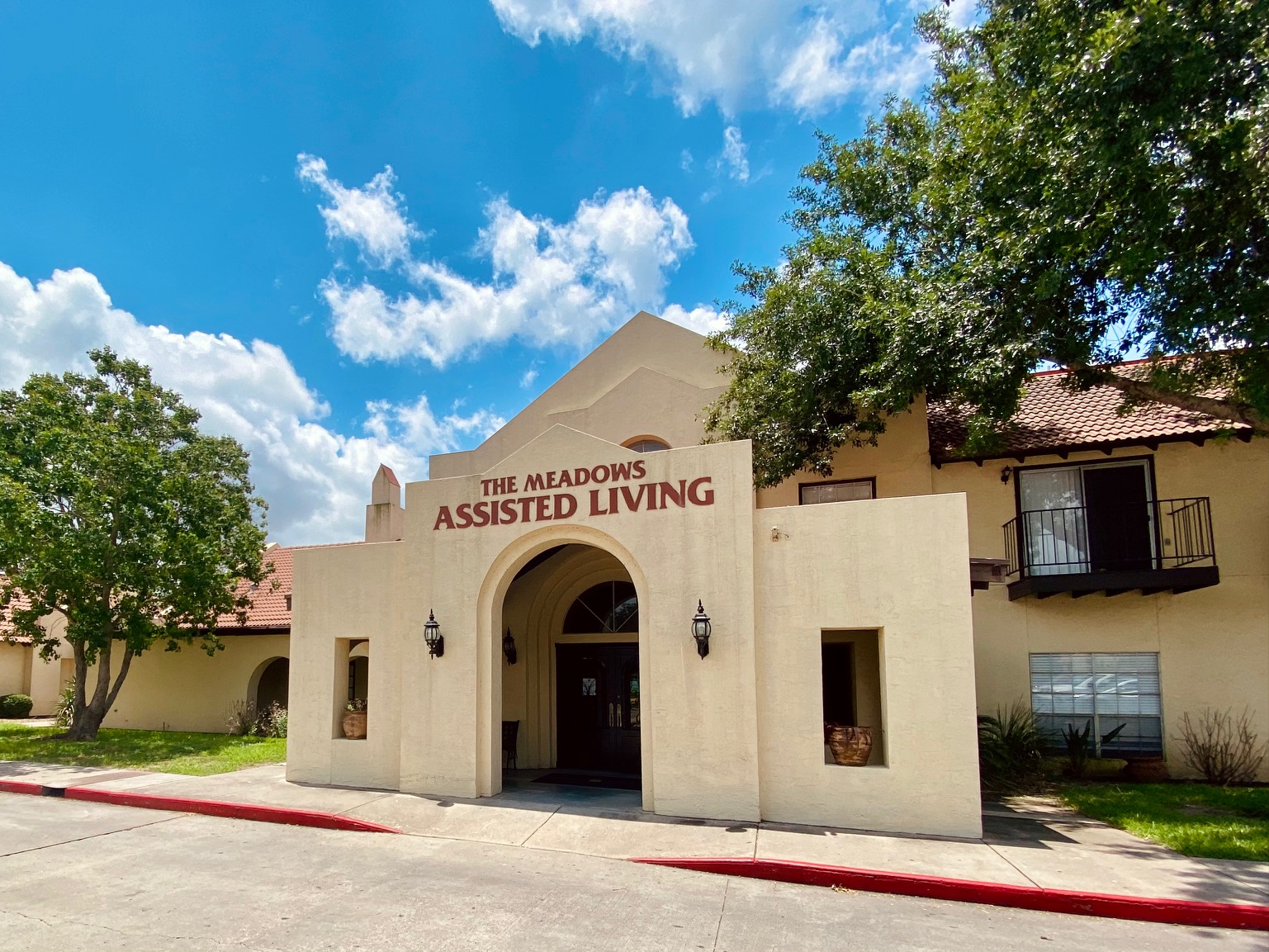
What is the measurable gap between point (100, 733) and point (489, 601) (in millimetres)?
15892

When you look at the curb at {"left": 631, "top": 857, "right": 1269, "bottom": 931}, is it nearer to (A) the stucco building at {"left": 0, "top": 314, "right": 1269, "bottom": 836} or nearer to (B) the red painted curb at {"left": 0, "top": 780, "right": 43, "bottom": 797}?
(A) the stucco building at {"left": 0, "top": 314, "right": 1269, "bottom": 836}

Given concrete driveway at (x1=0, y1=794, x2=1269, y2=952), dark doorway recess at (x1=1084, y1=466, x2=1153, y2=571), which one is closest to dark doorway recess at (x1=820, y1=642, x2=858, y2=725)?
dark doorway recess at (x1=1084, y1=466, x2=1153, y2=571)

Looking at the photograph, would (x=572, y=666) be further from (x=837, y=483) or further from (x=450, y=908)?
(x=450, y=908)

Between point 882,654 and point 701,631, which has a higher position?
point 701,631

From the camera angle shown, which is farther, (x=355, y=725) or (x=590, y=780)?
(x=590, y=780)

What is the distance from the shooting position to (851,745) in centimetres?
974

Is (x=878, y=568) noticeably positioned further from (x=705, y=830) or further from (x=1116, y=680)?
(x=1116, y=680)

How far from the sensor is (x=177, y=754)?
16.1m

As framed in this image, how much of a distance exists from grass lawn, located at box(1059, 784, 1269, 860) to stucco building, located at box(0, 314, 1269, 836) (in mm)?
1525

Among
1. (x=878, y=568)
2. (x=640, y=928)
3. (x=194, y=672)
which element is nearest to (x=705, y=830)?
(x=640, y=928)

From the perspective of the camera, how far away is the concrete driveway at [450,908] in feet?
20.3

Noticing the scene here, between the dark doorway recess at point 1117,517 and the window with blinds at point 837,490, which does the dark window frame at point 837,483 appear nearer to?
the window with blinds at point 837,490

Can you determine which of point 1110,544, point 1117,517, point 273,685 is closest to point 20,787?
point 273,685

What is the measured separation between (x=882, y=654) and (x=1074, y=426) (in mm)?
7696
